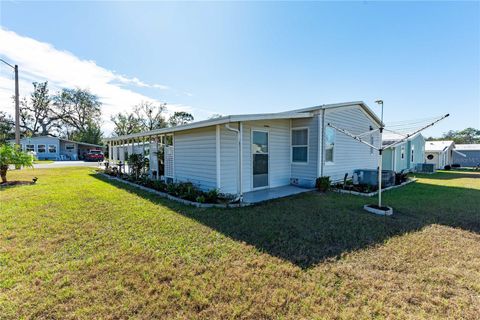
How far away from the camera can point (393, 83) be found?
1189 cm

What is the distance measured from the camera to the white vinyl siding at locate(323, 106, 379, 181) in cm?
931

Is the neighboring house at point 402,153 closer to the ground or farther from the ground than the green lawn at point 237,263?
farther from the ground

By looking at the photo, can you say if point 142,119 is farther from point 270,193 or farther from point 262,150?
point 270,193

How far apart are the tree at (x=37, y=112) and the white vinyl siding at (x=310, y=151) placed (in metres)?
47.2

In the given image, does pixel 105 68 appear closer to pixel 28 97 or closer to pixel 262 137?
pixel 262 137

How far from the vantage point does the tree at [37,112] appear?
3788cm

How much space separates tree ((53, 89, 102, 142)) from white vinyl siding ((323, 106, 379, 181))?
44047 mm

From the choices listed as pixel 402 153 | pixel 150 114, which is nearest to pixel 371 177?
pixel 402 153

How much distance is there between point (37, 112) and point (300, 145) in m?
48.8

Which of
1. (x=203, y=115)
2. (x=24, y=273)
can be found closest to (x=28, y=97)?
(x=203, y=115)

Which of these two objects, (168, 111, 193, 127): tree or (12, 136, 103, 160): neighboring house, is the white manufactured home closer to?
(168, 111, 193, 127): tree

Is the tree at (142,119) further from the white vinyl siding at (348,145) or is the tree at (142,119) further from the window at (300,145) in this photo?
the white vinyl siding at (348,145)

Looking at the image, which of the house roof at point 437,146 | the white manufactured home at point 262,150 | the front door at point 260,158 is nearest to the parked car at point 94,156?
the white manufactured home at point 262,150

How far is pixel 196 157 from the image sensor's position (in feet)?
27.0
